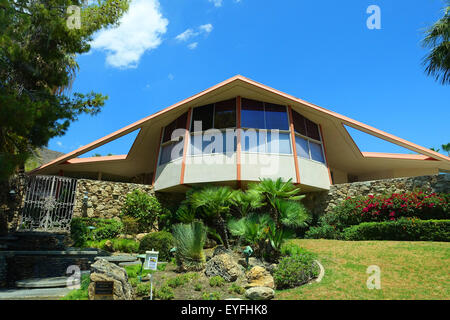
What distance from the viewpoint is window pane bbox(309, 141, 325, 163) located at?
14.2m

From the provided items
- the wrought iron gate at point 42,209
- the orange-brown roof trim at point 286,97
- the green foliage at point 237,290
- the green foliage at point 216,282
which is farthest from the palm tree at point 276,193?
the wrought iron gate at point 42,209

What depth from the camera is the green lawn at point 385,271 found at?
6.00 m

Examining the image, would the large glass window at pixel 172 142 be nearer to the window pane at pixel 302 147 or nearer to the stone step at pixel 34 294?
the window pane at pixel 302 147

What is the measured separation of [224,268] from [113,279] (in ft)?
9.42

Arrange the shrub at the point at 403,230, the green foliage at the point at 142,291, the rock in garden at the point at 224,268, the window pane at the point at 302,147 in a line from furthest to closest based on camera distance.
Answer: the window pane at the point at 302,147 < the shrub at the point at 403,230 < the rock in garden at the point at 224,268 < the green foliage at the point at 142,291

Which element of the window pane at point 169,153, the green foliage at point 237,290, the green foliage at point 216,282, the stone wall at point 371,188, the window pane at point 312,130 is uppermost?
the window pane at point 312,130

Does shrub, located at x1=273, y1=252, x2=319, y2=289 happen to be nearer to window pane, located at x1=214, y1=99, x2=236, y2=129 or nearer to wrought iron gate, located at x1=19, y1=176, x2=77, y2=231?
window pane, located at x1=214, y1=99, x2=236, y2=129

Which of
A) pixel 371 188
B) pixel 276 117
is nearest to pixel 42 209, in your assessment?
pixel 276 117

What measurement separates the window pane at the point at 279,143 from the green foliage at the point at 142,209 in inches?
245

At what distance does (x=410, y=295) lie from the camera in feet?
19.1

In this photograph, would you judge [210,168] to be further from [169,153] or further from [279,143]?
[279,143]
